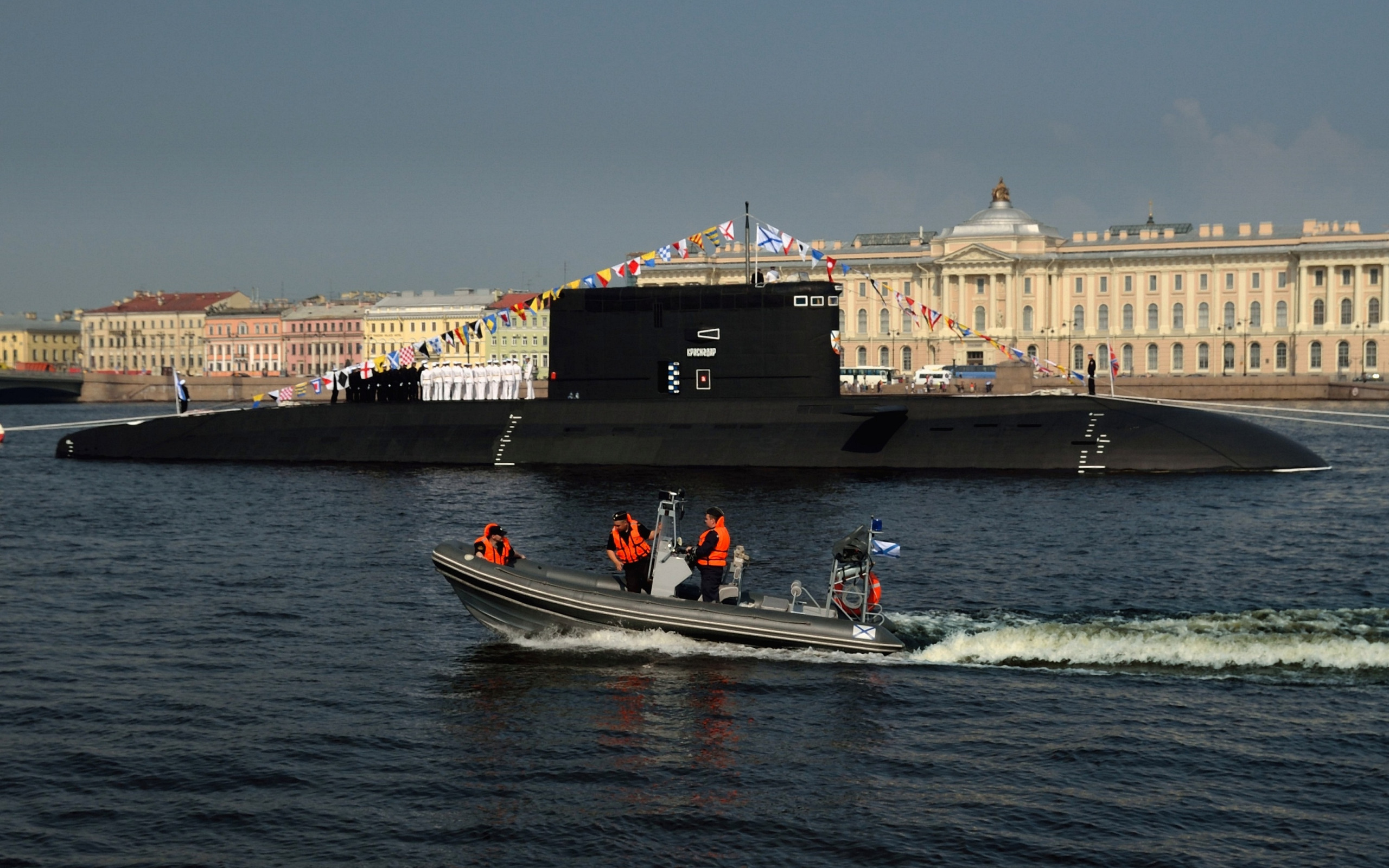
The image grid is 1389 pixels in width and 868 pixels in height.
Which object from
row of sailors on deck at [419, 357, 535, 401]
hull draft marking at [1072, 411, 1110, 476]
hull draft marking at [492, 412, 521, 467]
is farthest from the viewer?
row of sailors on deck at [419, 357, 535, 401]

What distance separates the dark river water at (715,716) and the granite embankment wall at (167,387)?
330 feet

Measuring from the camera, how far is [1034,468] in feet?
114

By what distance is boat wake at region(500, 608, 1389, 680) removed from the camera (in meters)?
15.6

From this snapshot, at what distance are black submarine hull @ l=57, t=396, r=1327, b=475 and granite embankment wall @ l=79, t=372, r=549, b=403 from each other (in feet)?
270

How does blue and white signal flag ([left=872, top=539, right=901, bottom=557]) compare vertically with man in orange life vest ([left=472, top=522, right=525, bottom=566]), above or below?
above

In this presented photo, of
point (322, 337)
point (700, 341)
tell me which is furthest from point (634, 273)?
point (322, 337)

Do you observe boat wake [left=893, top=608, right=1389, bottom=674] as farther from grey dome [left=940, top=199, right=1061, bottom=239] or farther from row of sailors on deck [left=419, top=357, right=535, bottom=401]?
grey dome [left=940, top=199, right=1061, bottom=239]

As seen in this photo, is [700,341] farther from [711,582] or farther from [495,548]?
[711,582]

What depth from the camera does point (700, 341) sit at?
36.3m

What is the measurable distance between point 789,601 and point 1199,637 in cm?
482

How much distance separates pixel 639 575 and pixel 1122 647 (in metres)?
5.79

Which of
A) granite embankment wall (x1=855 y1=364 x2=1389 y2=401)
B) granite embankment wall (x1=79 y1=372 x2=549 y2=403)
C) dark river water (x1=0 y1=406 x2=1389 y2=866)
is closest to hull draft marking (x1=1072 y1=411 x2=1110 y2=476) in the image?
dark river water (x1=0 y1=406 x2=1389 y2=866)

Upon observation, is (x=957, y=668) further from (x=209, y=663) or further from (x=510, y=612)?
(x=209, y=663)

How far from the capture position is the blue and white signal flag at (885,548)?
49.9ft
